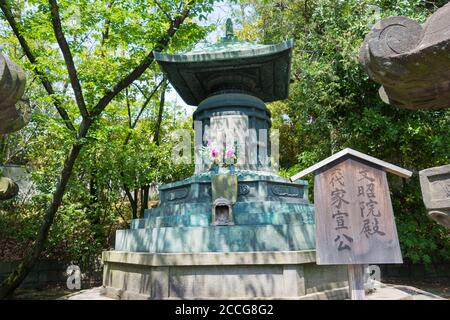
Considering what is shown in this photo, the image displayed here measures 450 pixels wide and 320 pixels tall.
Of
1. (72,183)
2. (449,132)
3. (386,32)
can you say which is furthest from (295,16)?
(386,32)

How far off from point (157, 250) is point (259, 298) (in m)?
1.96

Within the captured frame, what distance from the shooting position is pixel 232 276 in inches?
226

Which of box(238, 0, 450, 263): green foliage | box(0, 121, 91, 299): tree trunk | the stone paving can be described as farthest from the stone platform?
box(238, 0, 450, 263): green foliage

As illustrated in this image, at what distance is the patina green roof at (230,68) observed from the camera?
28.0 ft

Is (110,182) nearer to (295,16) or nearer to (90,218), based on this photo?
(90,218)

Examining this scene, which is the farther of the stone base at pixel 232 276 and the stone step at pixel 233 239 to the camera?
the stone step at pixel 233 239

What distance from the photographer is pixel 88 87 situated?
9.54m

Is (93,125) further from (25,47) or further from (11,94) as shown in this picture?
(11,94)

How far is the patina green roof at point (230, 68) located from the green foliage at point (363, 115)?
2.39 m

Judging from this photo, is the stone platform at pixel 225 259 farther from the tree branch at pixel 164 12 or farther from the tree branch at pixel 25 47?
the tree branch at pixel 164 12

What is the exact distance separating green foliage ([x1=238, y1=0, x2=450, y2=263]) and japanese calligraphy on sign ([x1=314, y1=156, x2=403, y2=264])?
739 cm

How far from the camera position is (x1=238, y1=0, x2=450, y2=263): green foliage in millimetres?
10867

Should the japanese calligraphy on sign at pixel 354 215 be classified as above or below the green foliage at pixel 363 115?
below

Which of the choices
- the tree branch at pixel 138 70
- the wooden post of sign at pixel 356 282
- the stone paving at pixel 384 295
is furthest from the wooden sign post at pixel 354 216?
the tree branch at pixel 138 70
